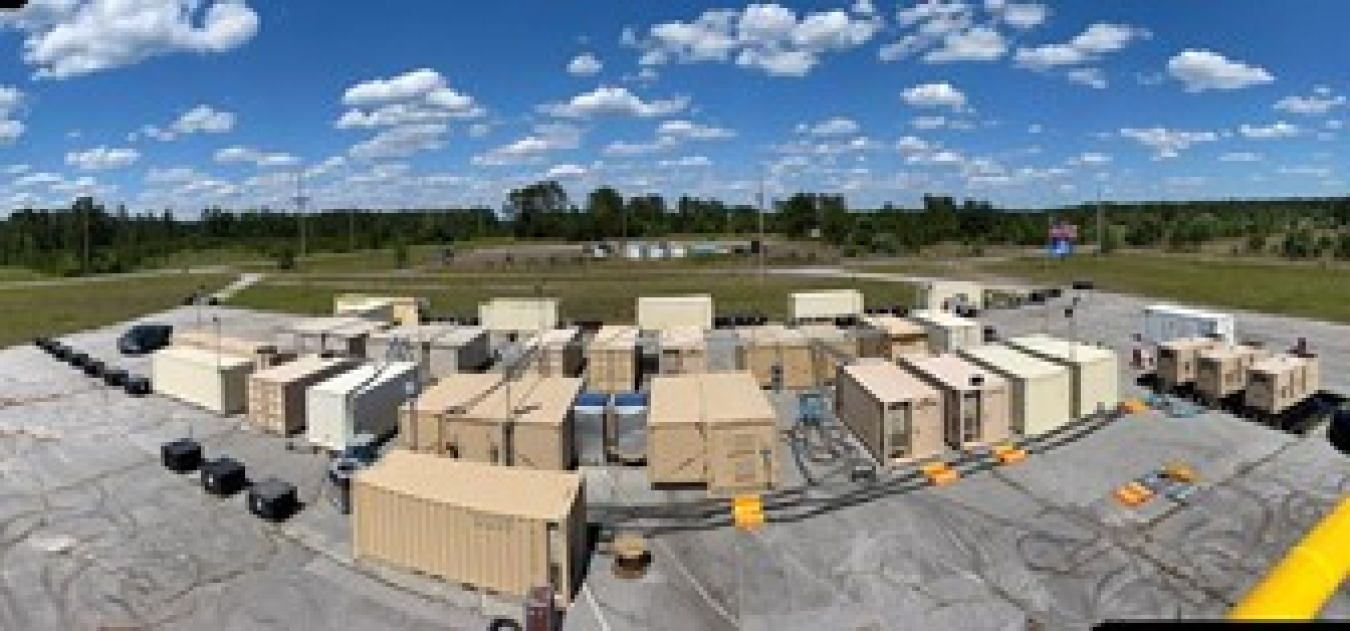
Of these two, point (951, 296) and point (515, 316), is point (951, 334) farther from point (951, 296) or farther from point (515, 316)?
point (515, 316)

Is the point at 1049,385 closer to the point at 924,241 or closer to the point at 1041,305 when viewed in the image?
the point at 1041,305

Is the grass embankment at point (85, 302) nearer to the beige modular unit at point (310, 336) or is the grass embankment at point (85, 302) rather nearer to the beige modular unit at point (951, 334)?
the beige modular unit at point (310, 336)

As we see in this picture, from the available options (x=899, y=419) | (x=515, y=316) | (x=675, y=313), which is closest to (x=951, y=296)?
(x=675, y=313)

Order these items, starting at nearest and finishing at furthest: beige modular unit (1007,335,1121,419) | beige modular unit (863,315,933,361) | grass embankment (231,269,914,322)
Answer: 1. beige modular unit (1007,335,1121,419)
2. beige modular unit (863,315,933,361)
3. grass embankment (231,269,914,322)

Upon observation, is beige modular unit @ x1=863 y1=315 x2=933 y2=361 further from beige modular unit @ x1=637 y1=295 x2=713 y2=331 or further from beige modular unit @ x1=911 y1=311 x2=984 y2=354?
beige modular unit @ x1=637 y1=295 x2=713 y2=331

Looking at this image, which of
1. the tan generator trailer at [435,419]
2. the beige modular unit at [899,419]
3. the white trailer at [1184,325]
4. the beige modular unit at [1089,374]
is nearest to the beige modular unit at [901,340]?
the beige modular unit at [1089,374]

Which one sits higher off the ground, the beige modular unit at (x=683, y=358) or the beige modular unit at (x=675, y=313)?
the beige modular unit at (x=675, y=313)

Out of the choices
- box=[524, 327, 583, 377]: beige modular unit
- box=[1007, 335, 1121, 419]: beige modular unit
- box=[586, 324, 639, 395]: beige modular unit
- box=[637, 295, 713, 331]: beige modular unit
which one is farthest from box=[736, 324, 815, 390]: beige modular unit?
box=[637, 295, 713, 331]: beige modular unit
